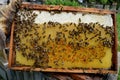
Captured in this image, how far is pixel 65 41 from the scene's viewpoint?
559 centimetres

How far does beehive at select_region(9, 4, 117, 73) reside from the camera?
5555 mm

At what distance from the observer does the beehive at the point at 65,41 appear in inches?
219

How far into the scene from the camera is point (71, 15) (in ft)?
18.7

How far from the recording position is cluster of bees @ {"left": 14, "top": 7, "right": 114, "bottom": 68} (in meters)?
5.55

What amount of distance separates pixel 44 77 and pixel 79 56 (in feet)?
2.56

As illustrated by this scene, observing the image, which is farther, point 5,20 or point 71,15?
point 5,20

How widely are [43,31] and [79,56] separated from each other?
0.71 metres

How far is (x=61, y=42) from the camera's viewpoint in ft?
18.3

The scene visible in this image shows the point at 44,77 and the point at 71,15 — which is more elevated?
the point at 71,15

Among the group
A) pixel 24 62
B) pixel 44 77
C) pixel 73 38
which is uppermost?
pixel 73 38

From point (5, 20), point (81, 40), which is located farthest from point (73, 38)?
point (5, 20)

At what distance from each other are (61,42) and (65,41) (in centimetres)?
7

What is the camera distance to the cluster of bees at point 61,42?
219 inches

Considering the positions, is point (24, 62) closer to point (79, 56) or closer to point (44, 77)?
point (44, 77)
